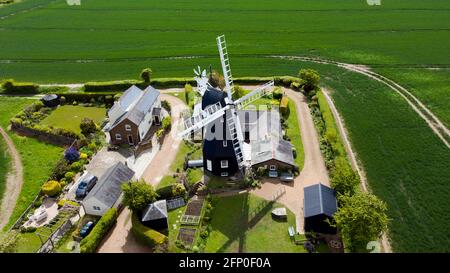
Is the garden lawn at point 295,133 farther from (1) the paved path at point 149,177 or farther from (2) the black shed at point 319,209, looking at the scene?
(1) the paved path at point 149,177

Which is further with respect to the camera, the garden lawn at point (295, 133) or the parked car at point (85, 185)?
the garden lawn at point (295, 133)

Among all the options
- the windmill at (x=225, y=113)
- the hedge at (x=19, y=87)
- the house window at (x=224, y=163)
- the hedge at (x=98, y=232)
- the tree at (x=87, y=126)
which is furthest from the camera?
the hedge at (x=19, y=87)

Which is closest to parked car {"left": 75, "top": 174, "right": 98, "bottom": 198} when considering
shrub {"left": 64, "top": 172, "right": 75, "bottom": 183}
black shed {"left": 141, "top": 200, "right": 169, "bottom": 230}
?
shrub {"left": 64, "top": 172, "right": 75, "bottom": 183}

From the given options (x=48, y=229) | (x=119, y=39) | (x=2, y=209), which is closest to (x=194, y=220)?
(x=48, y=229)

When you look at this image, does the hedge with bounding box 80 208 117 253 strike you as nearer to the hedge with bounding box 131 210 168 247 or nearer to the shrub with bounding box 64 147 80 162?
the hedge with bounding box 131 210 168 247

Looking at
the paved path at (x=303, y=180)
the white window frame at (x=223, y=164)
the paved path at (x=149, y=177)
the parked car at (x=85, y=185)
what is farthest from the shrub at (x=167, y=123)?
the paved path at (x=303, y=180)

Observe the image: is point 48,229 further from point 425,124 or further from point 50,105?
point 425,124

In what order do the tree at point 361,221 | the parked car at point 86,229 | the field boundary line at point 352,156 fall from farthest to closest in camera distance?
the parked car at point 86,229
the field boundary line at point 352,156
the tree at point 361,221
